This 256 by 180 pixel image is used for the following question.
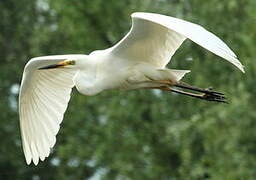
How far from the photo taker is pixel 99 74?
970 centimetres

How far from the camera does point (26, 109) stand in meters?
A: 10.6

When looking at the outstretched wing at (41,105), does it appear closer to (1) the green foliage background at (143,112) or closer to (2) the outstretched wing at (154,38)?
(2) the outstretched wing at (154,38)

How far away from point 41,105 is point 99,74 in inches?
42.9

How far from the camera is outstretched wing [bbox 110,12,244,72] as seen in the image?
839 cm

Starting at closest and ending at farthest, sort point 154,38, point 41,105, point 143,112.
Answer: point 154,38
point 41,105
point 143,112

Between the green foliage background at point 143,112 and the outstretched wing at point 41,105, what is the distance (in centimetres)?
377

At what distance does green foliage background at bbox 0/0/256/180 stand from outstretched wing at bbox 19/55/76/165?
12.4 ft

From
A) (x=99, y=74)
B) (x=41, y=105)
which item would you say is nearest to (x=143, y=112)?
(x=41, y=105)

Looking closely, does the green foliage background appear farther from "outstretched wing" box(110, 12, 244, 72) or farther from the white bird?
"outstretched wing" box(110, 12, 244, 72)

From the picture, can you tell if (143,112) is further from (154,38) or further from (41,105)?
(154,38)

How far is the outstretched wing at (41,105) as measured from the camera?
10336mm

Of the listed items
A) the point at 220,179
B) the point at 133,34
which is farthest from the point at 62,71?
the point at 220,179

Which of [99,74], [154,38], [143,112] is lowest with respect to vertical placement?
[143,112]

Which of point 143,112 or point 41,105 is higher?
point 41,105
